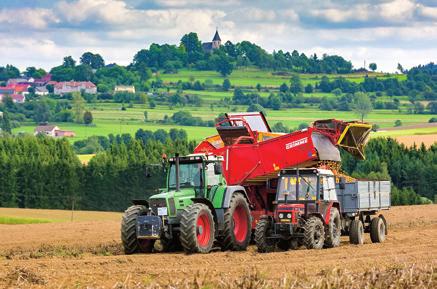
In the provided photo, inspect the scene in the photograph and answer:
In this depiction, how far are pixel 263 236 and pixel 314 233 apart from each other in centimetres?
127

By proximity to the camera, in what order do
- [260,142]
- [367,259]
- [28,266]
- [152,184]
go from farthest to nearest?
[152,184] → [260,142] → [367,259] → [28,266]

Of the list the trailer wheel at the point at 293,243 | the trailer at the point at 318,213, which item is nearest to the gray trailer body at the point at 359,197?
the trailer at the point at 318,213

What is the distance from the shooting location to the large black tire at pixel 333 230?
2627 cm

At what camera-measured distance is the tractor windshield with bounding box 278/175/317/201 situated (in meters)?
26.6

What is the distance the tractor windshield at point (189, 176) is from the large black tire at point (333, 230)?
11.6 ft

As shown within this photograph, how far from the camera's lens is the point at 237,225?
26.5 meters

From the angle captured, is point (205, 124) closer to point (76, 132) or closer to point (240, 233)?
point (76, 132)

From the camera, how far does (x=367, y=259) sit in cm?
2198

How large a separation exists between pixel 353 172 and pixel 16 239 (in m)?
44.4

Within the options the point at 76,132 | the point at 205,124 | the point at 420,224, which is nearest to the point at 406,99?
the point at 205,124

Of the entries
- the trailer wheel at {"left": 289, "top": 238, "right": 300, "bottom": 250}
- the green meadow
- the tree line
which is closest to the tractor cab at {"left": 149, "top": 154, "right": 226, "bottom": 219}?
the trailer wheel at {"left": 289, "top": 238, "right": 300, "bottom": 250}

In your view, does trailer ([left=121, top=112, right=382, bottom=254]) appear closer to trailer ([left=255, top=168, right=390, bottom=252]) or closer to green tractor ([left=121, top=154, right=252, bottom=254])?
green tractor ([left=121, top=154, right=252, bottom=254])

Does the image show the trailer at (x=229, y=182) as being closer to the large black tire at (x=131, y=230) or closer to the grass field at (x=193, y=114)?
the large black tire at (x=131, y=230)

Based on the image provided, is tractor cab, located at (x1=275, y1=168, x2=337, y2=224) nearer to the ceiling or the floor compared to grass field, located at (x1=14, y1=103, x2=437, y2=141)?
nearer to the floor
